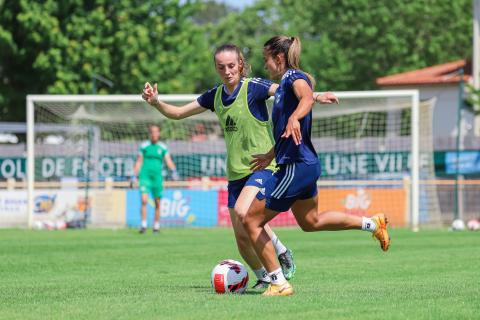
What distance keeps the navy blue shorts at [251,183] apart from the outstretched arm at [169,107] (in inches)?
31.3

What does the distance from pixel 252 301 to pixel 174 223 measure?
18781 millimetres

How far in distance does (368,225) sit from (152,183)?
1399cm

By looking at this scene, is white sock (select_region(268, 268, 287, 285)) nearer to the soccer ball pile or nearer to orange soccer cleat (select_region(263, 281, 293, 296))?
orange soccer cleat (select_region(263, 281, 293, 296))

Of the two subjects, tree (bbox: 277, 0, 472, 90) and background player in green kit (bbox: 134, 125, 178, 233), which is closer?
background player in green kit (bbox: 134, 125, 178, 233)

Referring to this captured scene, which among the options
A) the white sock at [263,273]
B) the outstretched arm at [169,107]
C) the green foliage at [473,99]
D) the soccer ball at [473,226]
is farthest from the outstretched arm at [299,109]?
the green foliage at [473,99]

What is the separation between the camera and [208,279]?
12.0 m

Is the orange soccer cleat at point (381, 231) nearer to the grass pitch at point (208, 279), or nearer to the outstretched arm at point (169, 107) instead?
the grass pitch at point (208, 279)

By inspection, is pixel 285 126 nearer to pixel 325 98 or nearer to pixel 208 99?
pixel 325 98

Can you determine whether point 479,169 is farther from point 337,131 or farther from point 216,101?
point 216,101

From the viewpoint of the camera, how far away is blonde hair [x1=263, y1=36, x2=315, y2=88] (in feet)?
31.1

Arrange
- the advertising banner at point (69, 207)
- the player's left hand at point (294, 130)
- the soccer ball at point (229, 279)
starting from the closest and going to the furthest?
the player's left hand at point (294, 130) < the soccer ball at point (229, 279) < the advertising banner at point (69, 207)

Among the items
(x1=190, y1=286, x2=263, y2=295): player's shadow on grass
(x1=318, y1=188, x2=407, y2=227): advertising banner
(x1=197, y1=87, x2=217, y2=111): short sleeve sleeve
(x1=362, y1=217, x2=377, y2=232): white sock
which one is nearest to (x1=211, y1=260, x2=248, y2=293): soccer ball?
(x1=190, y1=286, x2=263, y2=295): player's shadow on grass

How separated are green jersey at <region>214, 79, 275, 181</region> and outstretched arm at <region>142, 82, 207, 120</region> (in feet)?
1.68

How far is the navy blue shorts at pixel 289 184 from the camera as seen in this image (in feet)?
30.8
